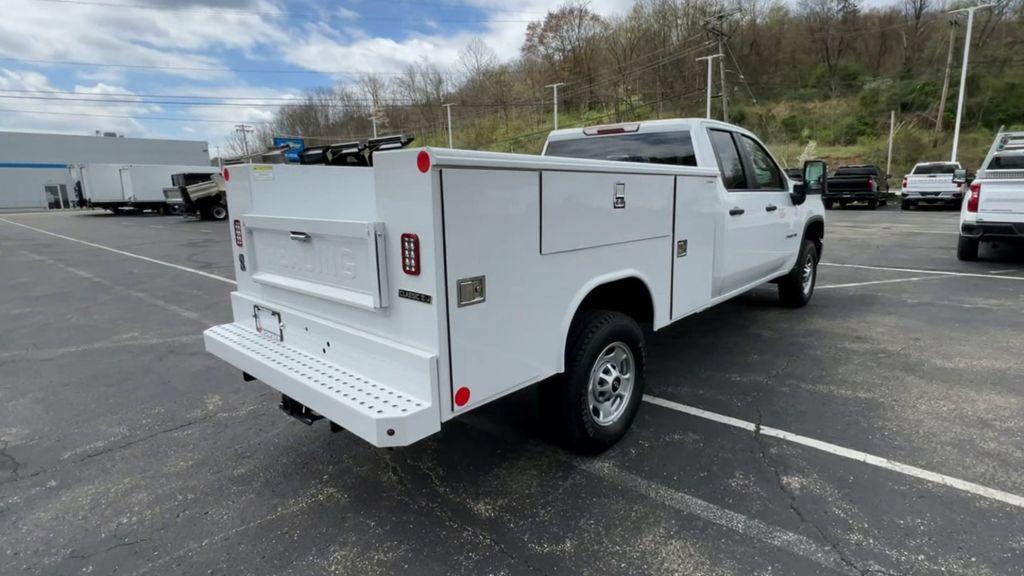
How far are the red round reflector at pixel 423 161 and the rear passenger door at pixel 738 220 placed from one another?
119 inches

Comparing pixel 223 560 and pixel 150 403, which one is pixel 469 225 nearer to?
pixel 223 560

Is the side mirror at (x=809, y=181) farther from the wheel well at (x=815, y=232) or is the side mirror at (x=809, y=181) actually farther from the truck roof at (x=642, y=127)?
the truck roof at (x=642, y=127)

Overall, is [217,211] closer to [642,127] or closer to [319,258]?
[642,127]

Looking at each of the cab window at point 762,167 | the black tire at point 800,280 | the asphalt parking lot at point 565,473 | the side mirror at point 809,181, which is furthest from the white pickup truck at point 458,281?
the black tire at point 800,280

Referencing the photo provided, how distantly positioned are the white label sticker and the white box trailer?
35.2 m

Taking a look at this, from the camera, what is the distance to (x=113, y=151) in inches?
2393

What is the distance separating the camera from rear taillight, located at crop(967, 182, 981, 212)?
931cm

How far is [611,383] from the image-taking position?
3.44m

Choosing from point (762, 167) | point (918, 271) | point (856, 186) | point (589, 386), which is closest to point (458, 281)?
point (589, 386)

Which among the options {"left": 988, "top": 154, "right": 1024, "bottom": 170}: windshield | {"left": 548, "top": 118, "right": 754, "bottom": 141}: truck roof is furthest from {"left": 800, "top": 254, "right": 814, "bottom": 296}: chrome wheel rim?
{"left": 988, "top": 154, "right": 1024, "bottom": 170}: windshield

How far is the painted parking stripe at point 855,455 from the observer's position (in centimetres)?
295

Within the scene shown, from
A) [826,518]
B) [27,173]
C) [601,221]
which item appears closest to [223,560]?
[601,221]

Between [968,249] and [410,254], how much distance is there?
1160 centimetres

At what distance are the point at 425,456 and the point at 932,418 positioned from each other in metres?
3.45
